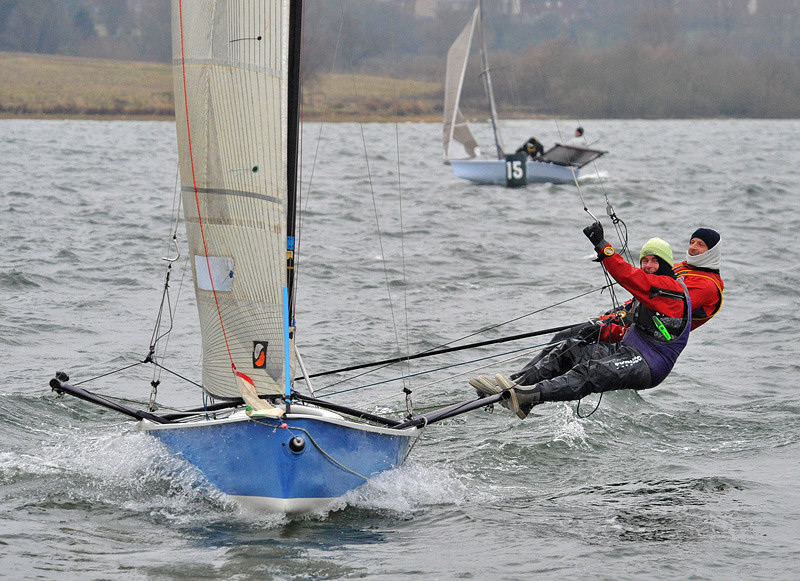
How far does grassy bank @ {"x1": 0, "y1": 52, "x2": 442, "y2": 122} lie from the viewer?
210 feet

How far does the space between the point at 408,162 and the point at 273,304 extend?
30.0 meters

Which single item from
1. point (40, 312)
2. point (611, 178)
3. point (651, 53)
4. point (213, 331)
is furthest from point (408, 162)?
point (651, 53)

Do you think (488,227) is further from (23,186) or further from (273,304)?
(273,304)

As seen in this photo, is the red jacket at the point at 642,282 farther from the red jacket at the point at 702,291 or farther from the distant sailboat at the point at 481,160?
the distant sailboat at the point at 481,160

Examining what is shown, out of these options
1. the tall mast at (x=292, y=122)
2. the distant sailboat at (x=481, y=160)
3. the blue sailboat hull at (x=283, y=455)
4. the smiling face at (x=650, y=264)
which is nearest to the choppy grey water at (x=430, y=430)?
Answer: the blue sailboat hull at (x=283, y=455)

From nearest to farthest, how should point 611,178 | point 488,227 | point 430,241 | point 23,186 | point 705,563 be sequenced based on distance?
point 705,563
point 430,241
point 488,227
point 23,186
point 611,178

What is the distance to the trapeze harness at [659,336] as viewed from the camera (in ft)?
22.6

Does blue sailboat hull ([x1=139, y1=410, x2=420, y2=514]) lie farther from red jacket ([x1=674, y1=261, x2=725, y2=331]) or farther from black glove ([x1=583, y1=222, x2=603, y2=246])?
red jacket ([x1=674, y1=261, x2=725, y2=331])

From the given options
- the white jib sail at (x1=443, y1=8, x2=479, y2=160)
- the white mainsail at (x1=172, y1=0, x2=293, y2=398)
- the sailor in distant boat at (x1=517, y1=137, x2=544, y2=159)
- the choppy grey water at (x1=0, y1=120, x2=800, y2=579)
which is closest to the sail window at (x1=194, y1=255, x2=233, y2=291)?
the white mainsail at (x1=172, y1=0, x2=293, y2=398)

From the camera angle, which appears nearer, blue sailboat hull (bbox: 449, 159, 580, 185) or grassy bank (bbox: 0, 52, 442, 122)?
blue sailboat hull (bbox: 449, 159, 580, 185)

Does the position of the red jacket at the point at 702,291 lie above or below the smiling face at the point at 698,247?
below

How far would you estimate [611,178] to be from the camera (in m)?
30.2

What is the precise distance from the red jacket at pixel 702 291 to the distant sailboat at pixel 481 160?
1962cm

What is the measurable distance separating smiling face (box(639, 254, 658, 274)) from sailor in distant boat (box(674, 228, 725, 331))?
26cm
